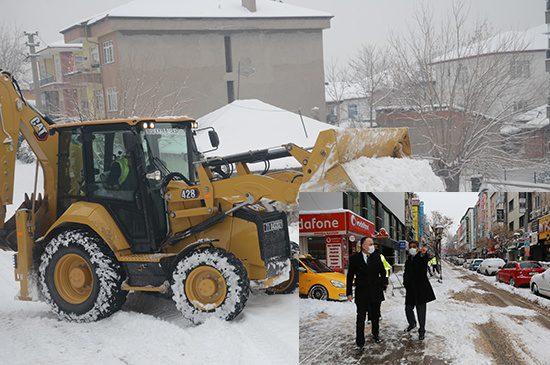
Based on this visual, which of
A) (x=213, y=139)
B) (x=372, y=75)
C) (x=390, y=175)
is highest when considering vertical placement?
(x=372, y=75)

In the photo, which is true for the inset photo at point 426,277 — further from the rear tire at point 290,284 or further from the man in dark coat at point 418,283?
the rear tire at point 290,284

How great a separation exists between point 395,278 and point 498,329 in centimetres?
45

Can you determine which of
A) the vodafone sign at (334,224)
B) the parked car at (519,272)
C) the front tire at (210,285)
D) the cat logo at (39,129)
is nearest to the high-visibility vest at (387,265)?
the vodafone sign at (334,224)

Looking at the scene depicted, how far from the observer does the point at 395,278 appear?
2.64 m

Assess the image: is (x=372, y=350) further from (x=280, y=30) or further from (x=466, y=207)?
(x=280, y=30)

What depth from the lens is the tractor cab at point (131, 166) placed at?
3.38 meters

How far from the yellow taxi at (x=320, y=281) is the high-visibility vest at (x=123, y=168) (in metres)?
1.15

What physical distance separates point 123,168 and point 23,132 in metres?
0.64

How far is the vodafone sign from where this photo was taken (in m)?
2.72

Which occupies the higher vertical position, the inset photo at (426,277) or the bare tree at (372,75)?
the bare tree at (372,75)

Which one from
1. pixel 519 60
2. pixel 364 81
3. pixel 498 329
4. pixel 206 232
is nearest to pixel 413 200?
pixel 498 329

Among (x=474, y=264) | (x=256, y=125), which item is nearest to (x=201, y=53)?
(x=256, y=125)

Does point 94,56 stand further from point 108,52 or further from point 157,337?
point 157,337

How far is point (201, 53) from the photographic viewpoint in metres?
4.14
